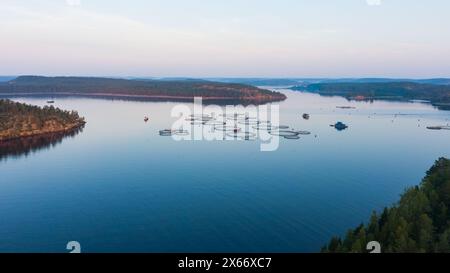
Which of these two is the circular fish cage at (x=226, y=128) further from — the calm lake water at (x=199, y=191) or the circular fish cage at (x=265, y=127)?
the calm lake water at (x=199, y=191)

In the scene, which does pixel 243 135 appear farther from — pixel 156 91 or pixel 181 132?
pixel 156 91

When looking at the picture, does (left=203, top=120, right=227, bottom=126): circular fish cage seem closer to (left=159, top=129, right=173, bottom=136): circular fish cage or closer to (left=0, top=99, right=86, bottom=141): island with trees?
(left=159, top=129, right=173, bottom=136): circular fish cage

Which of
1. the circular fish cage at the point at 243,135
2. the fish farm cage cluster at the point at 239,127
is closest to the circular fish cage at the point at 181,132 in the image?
the fish farm cage cluster at the point at 239,127

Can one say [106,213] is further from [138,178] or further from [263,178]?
[263,178]

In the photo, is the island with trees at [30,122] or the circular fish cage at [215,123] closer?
the island with trees at [30,122]

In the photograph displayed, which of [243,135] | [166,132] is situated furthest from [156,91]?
[243,135]

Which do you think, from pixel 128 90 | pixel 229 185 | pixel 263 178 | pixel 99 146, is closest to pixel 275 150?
pixel 263 178

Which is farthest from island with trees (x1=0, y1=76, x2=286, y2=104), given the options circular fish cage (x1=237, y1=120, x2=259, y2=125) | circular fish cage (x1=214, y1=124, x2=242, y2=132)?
circular fish cage (x1=214, y1=124, x2=242, y2=132)
